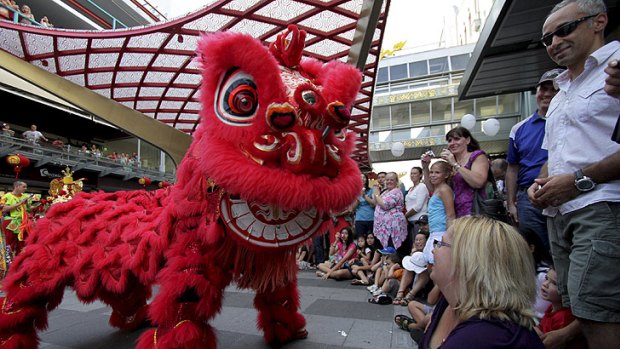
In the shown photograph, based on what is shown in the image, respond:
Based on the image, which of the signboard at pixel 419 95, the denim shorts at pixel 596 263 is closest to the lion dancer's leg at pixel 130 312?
the denim shorts at pixel 596 263

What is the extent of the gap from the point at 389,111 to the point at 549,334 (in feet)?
67.9

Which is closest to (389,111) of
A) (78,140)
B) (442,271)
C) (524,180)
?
(78,140)

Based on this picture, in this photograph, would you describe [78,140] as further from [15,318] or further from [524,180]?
[524,180]

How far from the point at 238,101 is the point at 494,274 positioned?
3.96 ft

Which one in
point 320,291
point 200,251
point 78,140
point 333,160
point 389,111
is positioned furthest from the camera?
point 389,111

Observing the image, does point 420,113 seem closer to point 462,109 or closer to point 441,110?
point 441,110

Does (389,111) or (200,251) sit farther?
(389,111)

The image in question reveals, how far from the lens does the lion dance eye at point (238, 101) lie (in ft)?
5.04

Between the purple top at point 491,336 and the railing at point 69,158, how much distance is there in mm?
14855

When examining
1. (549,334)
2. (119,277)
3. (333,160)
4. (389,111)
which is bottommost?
(549,334)

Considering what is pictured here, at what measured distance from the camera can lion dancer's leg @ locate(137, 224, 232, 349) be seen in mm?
1562

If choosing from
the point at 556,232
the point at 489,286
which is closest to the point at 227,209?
the point at 489,286

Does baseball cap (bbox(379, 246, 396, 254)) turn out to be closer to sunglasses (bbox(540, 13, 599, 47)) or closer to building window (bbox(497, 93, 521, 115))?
sunglasses (bbox(540, 13, 599, 47))

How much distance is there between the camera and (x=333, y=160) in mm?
1525
